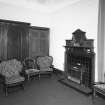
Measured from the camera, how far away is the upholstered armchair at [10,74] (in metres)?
3.92

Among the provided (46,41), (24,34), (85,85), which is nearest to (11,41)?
(24,34)

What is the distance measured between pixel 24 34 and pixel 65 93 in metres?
3.21

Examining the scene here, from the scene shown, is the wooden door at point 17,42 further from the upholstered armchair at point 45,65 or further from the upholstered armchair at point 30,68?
the upholstered armchair at point 45,65

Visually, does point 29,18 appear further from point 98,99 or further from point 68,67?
point 98,99

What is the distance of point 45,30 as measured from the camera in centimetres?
669

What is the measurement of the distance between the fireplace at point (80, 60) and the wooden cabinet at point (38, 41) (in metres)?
1.68

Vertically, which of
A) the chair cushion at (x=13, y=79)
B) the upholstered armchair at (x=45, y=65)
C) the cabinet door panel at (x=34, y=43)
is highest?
the cabinet door panel at (x=34, y=43)

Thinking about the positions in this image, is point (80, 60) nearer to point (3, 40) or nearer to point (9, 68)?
point (9, 68)

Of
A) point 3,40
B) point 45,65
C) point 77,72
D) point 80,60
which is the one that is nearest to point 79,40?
point 80,60

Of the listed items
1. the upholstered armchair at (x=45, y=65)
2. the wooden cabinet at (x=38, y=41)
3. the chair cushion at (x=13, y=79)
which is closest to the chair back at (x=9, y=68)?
the chair cushion at (x=13, y=79)

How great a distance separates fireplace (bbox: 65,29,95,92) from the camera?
4301mm

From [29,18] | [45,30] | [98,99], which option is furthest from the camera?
[45,30]

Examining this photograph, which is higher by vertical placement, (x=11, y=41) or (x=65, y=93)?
(x=11, y=41)

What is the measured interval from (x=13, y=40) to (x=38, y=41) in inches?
57.7
